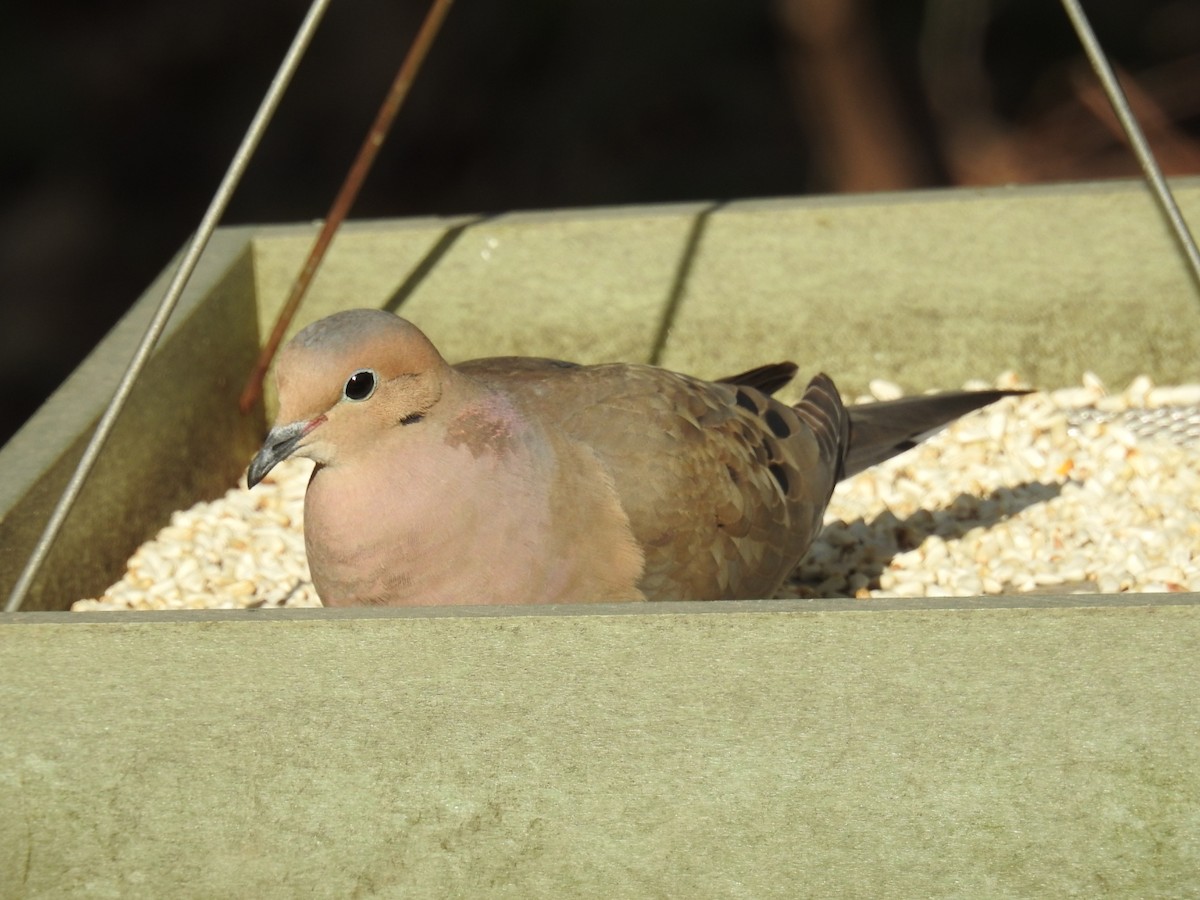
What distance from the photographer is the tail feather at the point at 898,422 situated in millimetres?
2949

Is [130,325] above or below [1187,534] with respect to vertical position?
above

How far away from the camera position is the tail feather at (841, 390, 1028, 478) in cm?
295

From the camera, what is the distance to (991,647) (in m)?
1.94

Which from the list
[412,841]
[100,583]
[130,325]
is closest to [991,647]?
[412,841]

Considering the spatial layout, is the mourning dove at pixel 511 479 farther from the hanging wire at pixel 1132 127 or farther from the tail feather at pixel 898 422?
the hanging wire at pixel 1132 127

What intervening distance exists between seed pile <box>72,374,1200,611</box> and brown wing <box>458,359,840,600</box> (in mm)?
387

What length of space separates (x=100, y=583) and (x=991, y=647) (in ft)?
5.81

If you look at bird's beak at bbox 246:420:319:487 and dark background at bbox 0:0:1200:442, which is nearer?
bird's beak at bbox 246:420:319:487

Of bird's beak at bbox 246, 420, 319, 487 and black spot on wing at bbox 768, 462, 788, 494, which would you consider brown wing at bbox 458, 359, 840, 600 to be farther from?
bird's beak at bbox 246, 420, 319, 487

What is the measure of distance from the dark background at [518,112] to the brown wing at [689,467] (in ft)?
9.63

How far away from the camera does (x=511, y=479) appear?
7.65 feet

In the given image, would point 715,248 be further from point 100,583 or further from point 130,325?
point 100,583

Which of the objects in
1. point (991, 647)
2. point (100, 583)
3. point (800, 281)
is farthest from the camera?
point (800, 281)

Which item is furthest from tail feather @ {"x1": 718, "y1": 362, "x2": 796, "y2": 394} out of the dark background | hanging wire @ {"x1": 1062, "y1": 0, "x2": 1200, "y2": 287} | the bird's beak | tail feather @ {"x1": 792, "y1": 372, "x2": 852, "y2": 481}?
the dark background
